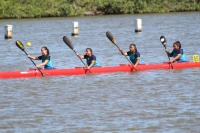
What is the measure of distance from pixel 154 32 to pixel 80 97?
24901mm

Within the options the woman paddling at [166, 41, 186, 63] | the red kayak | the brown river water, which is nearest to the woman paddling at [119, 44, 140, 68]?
the red kayak

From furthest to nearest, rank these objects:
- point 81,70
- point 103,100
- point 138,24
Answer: point 138,24 < point 81,70 < point 103,100

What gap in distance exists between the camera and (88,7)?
223 feet

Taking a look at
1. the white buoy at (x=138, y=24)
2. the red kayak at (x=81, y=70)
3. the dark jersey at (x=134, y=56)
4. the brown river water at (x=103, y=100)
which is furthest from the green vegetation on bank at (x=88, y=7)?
the red kayak at (x=81, y=70)

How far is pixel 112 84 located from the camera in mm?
20016

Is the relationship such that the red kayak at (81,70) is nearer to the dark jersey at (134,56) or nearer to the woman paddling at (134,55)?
the woman paddling at (134,55)

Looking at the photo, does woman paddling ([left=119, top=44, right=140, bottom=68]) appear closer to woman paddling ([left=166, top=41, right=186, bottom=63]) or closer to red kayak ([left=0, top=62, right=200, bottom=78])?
red kayak ([left=0, top=62, right=200, bottom=78])

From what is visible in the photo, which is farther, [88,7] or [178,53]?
[88,7]

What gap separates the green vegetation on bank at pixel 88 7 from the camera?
215 ft

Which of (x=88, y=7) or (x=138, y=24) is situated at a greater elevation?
(x=88, y=7)

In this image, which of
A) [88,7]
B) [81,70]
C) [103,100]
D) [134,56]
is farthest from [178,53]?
[88,7]

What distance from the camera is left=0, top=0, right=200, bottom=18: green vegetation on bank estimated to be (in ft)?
215

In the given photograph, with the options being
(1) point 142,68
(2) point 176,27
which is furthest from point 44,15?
(1) point 142,68

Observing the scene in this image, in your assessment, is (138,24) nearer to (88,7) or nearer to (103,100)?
(103,100)
